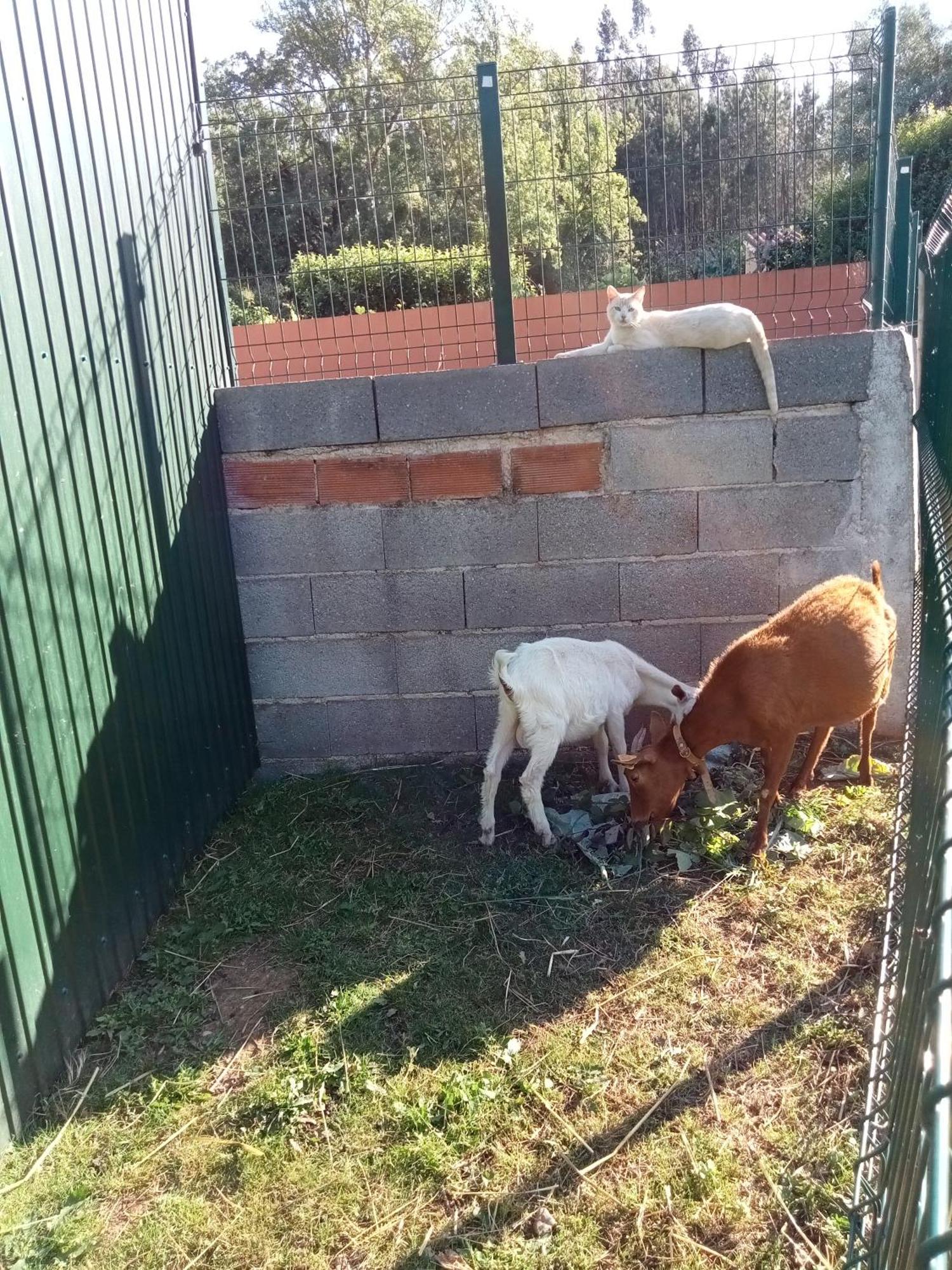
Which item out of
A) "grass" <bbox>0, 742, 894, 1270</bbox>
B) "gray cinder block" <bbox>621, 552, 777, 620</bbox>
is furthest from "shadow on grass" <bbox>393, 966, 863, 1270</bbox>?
"gray cinder block" <bbox>621, 552, 777, 620</bbox>

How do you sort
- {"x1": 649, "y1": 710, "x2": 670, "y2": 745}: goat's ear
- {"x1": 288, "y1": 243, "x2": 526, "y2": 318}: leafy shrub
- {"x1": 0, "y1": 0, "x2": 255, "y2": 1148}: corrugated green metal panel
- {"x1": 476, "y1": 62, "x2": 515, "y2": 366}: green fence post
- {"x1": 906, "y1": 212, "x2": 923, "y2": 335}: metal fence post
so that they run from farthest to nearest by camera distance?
{"x1": 906, "y1": 212, "x2": 923, "y2": 335}: metal fence post
{"x1": 288, "y1": 243, "x2": 526, "y2": 318}: leafy shrub
{"x1": 476, "y1": 62, "x2": 515, "y2": 366}: green fence post
{"x1": 649, "y1": 710, "x2": 670, "y2": 745}: goat's ear
{"x1": 0, "y1": 0, "x2": 255, "y2": 1148}: corrugated green metal panel

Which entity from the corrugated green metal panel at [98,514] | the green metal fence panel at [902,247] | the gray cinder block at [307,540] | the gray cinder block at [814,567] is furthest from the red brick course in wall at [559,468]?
the green metal fence panel at [902,247]

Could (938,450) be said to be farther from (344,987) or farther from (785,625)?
(344,987)

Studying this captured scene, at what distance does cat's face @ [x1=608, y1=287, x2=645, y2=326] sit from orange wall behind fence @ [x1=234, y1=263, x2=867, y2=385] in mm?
566

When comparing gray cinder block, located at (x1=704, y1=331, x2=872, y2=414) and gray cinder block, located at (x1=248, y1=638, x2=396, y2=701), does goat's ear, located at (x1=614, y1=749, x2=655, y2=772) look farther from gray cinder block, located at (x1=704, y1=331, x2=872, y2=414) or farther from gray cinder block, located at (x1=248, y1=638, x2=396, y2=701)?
gray cinder block, located at (x1=704, y1=331, x2=872, y2=414)

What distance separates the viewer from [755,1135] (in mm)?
2492

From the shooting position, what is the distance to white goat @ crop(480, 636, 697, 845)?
4.10m

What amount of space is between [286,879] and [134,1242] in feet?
5.63

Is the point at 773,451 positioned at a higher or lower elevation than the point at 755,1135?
higher

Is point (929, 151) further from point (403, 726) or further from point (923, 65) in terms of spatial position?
point (403, 726)

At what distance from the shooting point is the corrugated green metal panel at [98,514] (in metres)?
2.80

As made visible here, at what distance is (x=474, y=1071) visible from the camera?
281 cm

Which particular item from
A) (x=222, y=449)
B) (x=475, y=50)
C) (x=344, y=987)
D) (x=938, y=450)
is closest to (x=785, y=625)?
(x=938, y=450)

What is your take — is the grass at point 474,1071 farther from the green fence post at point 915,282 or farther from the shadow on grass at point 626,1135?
the green fence post at point 915,282
